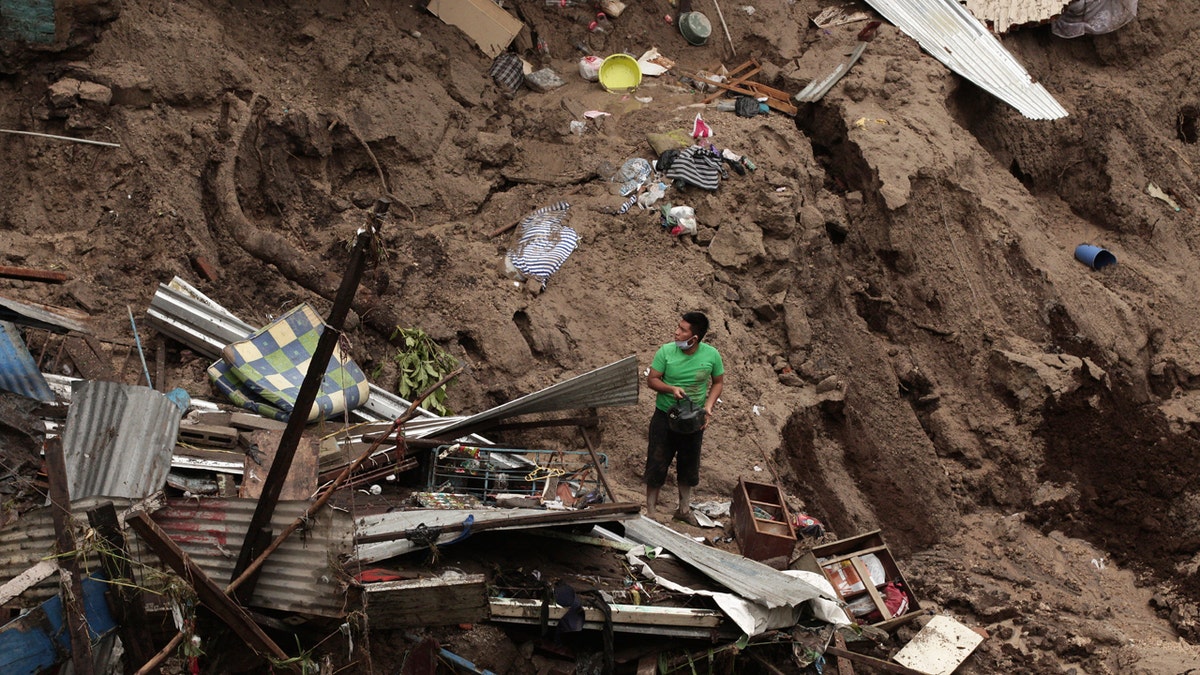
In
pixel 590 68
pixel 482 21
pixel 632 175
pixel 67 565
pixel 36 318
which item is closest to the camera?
pixel 67 565

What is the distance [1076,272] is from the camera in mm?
12039

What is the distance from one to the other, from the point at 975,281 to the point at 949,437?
185cm

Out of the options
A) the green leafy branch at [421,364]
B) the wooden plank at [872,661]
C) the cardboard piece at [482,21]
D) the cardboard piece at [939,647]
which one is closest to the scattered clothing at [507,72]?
the cardboard piece at [482,21]

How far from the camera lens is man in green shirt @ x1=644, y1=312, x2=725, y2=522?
25.2ft

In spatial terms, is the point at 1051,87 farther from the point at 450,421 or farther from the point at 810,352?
the point at 450,421

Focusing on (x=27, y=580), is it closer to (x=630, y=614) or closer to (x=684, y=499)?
(x=630, y=614)

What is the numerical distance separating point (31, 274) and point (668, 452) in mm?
4543

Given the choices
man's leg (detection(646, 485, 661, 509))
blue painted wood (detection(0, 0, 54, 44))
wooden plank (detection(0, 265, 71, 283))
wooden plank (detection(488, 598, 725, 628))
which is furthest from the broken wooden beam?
blue painted wood (detection(0, 0, 54, 44))

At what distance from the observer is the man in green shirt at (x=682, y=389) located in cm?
769

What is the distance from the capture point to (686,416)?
7.67 meters

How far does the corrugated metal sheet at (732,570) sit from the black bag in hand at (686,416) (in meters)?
0.66

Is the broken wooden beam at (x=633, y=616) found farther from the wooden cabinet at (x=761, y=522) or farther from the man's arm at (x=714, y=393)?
the man's arm at (x=714, y=393)

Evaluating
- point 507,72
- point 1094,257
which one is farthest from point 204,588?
point 1094,257

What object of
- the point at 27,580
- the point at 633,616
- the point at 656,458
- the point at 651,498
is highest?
the point at 27,580
